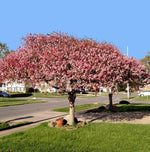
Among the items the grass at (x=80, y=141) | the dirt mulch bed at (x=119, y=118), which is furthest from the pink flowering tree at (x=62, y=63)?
the dirt mulch bed at (x=119, y=118)

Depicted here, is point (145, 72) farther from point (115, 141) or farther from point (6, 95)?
point (6, 95)

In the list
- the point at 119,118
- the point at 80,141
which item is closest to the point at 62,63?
the point at 80,141

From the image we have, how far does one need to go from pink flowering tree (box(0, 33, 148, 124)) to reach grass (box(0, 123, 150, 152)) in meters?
2.34

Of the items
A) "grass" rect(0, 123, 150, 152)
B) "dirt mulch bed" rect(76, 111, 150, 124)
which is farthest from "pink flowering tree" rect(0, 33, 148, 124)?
"dirt mulch bed" rect(76, 111, 150, 124)

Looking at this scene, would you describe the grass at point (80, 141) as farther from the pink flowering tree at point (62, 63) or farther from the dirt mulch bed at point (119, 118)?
the dirt mulch bed at point (119, 118)

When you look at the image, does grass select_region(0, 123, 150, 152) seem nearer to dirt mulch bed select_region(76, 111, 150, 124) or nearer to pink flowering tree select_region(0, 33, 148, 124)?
pink flowering tree select_region(0, 33, 148, 124)

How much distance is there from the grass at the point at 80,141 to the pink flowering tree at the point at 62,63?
7.67 ft

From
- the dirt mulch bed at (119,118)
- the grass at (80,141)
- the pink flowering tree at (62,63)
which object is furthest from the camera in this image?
the dirt mulch bed at (119,118)

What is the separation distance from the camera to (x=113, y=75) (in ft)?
35.0

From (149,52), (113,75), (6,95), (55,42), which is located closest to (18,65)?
(55,42)

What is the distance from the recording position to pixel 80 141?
790 centimetres

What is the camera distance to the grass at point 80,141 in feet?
22.7

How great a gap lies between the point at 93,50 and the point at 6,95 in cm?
3850

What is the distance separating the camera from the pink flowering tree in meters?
9.63
